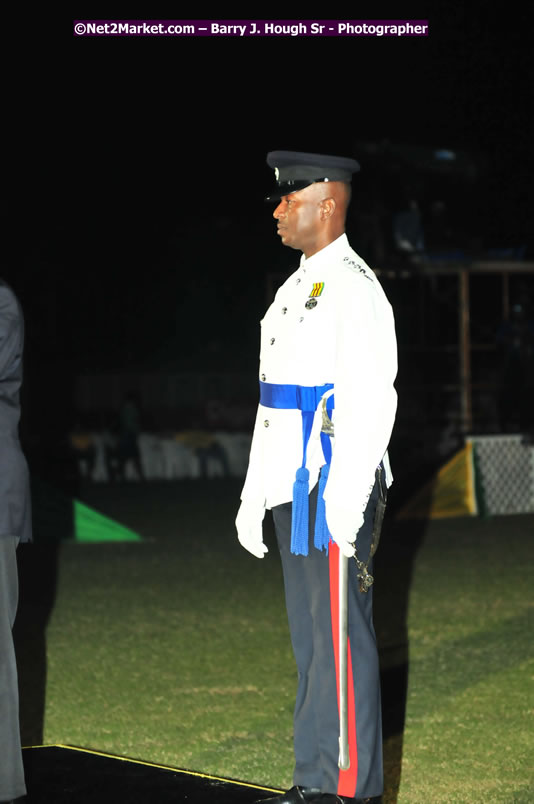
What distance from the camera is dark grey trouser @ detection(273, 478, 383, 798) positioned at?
3.69 meters

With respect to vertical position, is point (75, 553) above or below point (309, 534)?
below

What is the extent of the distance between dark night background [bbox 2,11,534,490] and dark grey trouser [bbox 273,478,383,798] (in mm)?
20295

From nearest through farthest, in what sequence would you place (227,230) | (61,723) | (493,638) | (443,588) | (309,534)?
1. (309,534)
2. (61,723)
3. (493,638)
4. (443,588)
5. (227,230)

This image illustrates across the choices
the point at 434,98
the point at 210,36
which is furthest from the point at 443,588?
the point at 210,36

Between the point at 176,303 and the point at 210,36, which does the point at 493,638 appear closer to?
the point at 210,36

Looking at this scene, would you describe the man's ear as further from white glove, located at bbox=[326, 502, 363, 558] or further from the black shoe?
the black shoe

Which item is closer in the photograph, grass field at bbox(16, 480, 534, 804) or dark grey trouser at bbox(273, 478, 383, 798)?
dark grey trouser at bbox(273, 478, 383, 798)

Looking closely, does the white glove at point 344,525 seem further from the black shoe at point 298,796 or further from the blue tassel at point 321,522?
the black shoe at point 298,796

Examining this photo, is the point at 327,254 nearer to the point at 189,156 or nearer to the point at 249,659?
the point at 249,659

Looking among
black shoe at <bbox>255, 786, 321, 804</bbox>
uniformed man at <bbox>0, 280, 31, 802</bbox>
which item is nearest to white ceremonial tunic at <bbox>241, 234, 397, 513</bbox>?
uniformed man at <bbox>0, 280, 31, 802</bbox>

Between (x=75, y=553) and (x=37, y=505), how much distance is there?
2.21ft

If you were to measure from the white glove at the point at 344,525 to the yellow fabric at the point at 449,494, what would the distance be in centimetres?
1073

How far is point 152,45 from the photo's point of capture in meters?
33.8

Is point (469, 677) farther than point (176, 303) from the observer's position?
No
